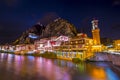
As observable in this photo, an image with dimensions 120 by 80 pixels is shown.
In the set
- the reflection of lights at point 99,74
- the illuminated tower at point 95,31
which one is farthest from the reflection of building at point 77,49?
the reflection of lights at point 99,74

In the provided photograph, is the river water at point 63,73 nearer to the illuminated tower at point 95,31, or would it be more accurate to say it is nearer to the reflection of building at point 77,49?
the reflection of building at point 77,49

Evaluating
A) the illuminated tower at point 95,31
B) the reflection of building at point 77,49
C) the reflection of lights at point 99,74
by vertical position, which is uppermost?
the illuminated tower at point 95,31

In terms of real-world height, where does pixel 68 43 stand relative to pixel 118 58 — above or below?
above

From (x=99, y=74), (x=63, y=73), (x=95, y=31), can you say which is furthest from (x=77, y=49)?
(x=99, y=74)

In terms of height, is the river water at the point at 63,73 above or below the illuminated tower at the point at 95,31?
below

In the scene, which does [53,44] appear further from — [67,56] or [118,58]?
[118,58]

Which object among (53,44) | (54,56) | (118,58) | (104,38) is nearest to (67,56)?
(54,56)

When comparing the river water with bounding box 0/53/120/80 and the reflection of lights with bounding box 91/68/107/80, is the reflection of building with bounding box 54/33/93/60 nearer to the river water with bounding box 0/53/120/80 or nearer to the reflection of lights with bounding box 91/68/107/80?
the river water with bounding box 0/53/120/80

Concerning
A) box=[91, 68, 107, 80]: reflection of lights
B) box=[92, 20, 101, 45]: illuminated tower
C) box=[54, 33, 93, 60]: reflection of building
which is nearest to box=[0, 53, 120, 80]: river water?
box=[91, 68, 107, 80]: reflection of lights

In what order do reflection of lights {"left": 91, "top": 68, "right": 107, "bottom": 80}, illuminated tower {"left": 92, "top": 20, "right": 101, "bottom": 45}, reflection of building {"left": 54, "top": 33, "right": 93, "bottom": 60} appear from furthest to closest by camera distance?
illuminated tower {"left": 92, "top": 20, "right": 101, "bottom": 45}, reflection of building {"left": 54, "top": 33, "right": 93, "bottom": 60}, reflection of lights {"left": 91, "top": 68, "right": 107, "bottom": 80}

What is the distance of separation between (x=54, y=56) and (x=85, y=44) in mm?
24106

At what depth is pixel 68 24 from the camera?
19338 cm

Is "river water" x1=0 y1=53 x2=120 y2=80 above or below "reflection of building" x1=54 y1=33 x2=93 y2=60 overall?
below

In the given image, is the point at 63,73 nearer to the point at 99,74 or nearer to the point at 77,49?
the point at 99,74
